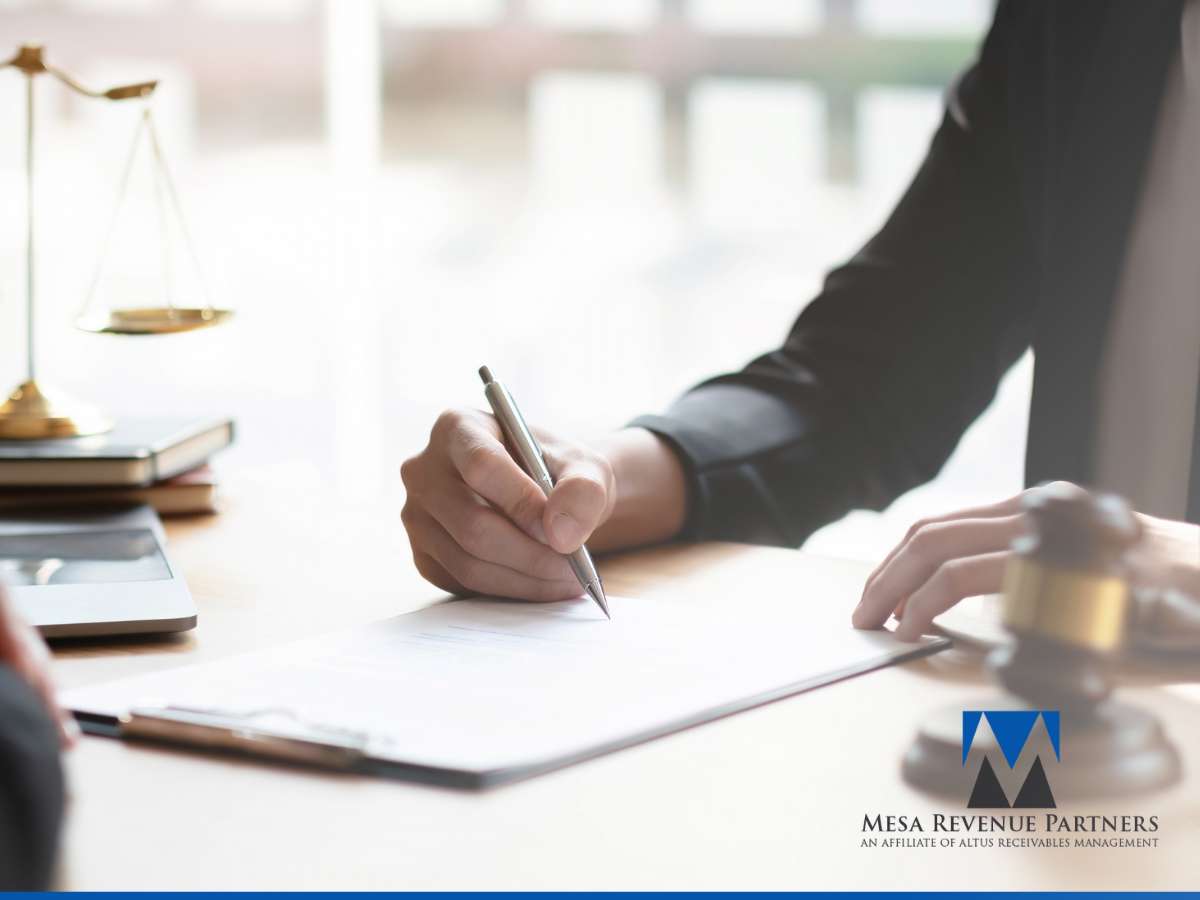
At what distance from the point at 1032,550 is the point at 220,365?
3423 millimetres

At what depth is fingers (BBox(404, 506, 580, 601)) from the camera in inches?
30.6

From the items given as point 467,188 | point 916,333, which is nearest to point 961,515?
point 916,333

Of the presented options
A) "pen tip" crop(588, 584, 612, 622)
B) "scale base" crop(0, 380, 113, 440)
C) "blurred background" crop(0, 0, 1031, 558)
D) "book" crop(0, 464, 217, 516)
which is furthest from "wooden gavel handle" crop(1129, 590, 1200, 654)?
"blurred background" crop(0, 0, 1031, 558)

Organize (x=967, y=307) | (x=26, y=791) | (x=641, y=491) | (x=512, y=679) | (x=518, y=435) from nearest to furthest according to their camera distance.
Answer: (x=26, y=791) → (x=512, y=679) → (x=518, y=435) → (x=641, y=491) → (x=967, y=307)

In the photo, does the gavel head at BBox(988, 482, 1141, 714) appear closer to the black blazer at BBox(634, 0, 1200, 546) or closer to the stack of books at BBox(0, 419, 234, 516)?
the black blazer at BBox(634, 0, 1200, 546)

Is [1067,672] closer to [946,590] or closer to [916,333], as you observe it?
[946,590]

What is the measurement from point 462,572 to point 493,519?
39 mm

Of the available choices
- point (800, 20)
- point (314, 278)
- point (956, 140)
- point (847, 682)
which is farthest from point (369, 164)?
point (847, 682)

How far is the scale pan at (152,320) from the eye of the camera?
1136mm

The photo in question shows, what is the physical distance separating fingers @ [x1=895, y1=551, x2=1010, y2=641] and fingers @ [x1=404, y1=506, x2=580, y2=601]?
20 cm

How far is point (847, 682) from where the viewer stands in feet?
2.06

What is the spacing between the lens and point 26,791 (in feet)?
1.38

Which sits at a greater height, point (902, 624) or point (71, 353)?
point (902, 624)

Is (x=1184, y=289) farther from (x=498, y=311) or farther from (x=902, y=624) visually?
(x=498, y=311)
